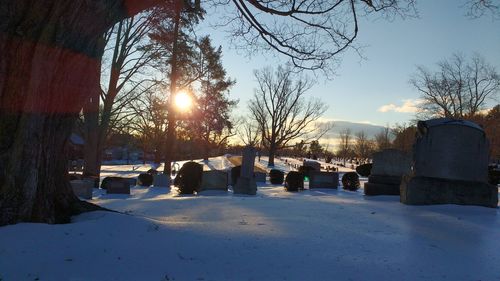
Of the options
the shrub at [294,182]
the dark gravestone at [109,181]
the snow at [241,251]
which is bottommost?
the snow at [241,251]

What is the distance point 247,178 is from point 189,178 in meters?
2.01

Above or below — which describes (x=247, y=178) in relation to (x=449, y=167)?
below

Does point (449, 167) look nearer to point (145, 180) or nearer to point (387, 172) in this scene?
point (387, 172)

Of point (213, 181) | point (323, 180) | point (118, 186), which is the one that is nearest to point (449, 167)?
point (213, 181)

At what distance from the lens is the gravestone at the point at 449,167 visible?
28.1 feet

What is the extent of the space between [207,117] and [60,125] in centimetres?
3640

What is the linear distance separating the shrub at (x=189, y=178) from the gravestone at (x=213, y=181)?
18cm

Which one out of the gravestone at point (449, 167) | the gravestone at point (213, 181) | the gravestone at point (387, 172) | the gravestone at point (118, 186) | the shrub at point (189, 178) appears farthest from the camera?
the gravestone at point (213, 181)

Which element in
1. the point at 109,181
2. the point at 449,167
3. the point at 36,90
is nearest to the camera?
the point at 36,90

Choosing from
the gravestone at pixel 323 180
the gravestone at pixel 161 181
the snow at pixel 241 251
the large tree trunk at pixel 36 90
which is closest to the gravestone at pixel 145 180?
the gravestone at pixel 161 181

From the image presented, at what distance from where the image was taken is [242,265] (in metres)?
3.54

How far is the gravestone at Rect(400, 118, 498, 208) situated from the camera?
856 cm

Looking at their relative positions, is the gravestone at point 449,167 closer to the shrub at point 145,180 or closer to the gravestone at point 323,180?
the gravestone at point 323,180

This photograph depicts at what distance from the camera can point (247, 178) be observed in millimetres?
14422
